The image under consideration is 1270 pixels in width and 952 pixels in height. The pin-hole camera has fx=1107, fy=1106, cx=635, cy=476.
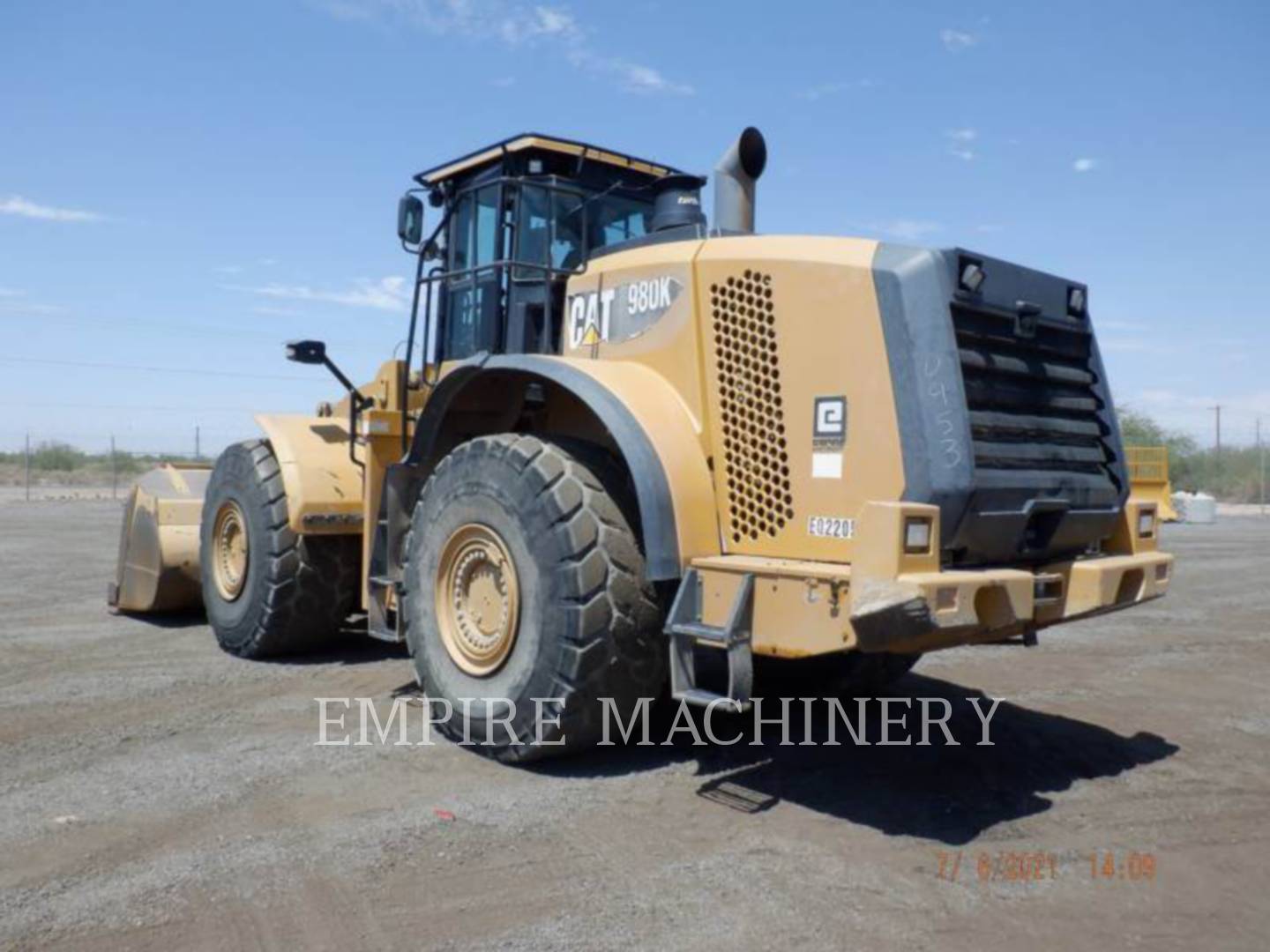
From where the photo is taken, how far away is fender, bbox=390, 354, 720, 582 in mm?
4432

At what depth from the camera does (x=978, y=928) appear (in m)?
3.34

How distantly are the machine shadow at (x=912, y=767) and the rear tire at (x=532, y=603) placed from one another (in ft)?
1.33

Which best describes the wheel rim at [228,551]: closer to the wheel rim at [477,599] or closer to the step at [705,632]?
the wheel rim at [477,599]

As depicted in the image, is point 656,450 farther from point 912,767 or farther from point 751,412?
point 912,767

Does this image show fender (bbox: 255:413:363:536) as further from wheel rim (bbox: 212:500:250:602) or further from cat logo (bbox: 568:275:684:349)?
cat logo (bbox: 568:275:684:349)

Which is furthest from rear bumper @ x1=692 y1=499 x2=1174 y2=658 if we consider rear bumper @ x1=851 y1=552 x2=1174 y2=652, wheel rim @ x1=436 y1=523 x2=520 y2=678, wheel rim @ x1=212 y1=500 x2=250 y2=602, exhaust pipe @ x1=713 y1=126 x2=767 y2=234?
wheel rim @ x1=212 y1=500 x2=250 y2=602

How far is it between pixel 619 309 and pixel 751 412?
1.07 meters

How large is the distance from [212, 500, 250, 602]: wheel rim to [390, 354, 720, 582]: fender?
3435 mm

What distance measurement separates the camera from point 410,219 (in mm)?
6520

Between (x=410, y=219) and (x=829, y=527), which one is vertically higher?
(x=410, y=219)

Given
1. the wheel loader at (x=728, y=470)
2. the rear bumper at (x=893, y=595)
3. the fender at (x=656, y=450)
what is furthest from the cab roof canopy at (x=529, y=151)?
the rear bumper at (x=893, y=595)

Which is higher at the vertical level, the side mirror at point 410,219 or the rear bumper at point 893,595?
the side mirror at point 410,219

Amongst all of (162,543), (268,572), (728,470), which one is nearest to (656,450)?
(728,470)

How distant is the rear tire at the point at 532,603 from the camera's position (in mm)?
4527
